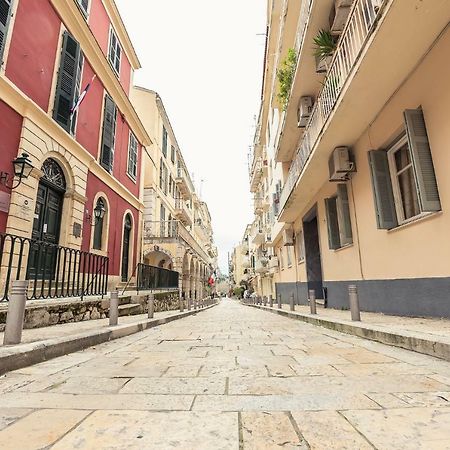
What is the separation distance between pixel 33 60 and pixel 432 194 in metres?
9.97

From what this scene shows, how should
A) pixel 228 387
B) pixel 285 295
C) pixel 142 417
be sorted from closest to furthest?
pixel 142 417
pixel 228 387
pixel 285 295

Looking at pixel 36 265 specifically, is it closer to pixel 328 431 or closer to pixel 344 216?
pixel 328 431

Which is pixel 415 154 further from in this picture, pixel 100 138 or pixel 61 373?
pixel 100 138

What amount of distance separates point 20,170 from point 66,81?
3.93m

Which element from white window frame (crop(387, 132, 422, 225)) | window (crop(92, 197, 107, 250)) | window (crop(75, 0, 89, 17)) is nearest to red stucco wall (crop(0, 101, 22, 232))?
window (crop(92, 197, 107, 250))

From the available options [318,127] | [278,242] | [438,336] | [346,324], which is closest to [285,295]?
[278,242]

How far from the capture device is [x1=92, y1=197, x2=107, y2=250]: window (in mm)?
11719

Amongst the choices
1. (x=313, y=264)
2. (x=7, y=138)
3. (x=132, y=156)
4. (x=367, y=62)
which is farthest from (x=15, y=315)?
(x=132, y=156)

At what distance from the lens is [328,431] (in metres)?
1.63

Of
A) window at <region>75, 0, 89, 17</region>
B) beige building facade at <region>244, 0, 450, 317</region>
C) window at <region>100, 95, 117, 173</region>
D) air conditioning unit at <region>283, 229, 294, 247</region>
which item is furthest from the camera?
air conditioning unit at <region>283, 229, 294, 247</region>

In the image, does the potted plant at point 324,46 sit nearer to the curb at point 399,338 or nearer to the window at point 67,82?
the curb at point 399,338

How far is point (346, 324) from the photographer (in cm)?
552

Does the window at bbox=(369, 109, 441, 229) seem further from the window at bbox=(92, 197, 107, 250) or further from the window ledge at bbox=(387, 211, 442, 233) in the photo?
the window at bbox=(92, 197, 107, 250)

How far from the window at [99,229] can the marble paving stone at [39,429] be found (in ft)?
33.6
